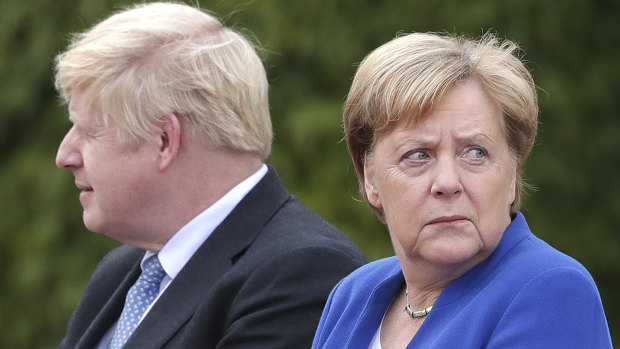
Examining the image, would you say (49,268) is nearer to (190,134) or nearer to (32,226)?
(32,226)

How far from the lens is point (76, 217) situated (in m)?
5.77

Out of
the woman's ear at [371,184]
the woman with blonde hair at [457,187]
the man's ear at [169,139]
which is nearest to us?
the woman with blonde hair at [457,187]

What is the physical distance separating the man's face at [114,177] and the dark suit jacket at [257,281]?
0.79ft

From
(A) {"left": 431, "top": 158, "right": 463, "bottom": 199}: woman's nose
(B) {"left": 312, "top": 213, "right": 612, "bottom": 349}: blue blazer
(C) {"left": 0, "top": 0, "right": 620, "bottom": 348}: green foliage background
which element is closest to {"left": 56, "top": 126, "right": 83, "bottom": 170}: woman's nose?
(B) {"left": 312, "top": 213, "right": 612, "bottom": 349}: blue blazer

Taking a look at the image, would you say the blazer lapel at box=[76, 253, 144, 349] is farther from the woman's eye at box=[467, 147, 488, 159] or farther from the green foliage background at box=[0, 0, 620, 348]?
the green foliage background at box=[0, 0, 620, 348]

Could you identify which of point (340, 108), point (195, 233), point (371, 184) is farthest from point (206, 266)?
point (340, 108)

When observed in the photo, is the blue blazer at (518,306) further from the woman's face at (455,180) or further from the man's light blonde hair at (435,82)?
the man's light blonde hair at (435,82)

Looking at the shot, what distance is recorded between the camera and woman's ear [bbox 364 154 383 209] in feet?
8.38

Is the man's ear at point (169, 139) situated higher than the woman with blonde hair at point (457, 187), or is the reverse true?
the woman with blonde hair at point (457, 187)

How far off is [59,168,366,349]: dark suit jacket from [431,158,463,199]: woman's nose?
0.81 meters

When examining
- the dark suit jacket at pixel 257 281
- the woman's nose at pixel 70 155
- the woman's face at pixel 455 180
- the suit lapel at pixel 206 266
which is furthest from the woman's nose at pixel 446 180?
the woman's nose at pixel 70 155

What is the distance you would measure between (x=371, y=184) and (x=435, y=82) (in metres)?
0.37

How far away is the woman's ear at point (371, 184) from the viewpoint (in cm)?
255

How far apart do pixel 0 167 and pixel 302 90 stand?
186 cm
